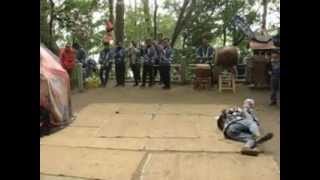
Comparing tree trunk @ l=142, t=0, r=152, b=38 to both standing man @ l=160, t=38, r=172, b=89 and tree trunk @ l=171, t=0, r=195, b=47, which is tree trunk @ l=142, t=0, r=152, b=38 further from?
standing man @ l=160, t=38, r=172, b=89

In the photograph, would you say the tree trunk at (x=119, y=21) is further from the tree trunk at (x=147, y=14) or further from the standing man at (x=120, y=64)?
the tree trunk at (x=147, y=14)

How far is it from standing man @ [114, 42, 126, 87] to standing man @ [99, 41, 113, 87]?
20 centimetres

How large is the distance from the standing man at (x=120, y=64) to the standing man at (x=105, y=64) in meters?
0.20

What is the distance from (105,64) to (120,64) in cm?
39

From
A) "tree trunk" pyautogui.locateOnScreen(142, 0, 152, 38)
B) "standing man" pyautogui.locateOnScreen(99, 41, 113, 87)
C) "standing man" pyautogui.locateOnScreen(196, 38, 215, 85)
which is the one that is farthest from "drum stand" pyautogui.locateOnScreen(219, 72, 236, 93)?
"tree trunk" pyautogui.locateOnScreen(142, 0, 152, 38)

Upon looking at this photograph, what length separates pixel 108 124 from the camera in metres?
9.60

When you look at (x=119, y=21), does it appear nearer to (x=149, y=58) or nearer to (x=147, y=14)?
(x=149, y=58)

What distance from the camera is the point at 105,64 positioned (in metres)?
14.8

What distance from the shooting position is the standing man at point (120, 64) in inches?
578

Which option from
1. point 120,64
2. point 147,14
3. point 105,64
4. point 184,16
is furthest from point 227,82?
point 147,14

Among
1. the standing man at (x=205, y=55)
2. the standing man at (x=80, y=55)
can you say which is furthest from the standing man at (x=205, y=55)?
the standing man at (x=80, y=55)
